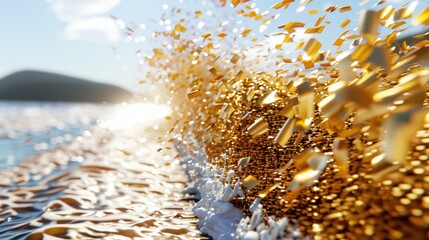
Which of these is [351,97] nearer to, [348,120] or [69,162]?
[348,120]

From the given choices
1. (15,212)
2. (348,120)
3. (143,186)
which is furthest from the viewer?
(143,186)

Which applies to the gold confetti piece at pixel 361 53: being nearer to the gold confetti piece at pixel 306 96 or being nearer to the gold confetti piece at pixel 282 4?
the gold confetti piece at pixel 306 96

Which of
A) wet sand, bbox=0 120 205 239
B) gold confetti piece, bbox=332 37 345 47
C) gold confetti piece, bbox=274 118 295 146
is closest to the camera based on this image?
gold confetti piece, bbox=274 118 295 146

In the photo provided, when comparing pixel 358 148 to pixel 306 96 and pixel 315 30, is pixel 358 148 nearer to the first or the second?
pixel 306 96

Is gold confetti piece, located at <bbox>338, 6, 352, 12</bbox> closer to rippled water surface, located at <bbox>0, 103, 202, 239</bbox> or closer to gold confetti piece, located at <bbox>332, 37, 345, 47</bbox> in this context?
gold confetti piece, located at <bbox>332, 37, 345, 47</bbox>

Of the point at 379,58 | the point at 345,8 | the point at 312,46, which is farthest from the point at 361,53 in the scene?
the point at 345,8

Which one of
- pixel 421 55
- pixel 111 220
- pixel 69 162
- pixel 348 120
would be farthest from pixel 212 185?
pixel 69 162

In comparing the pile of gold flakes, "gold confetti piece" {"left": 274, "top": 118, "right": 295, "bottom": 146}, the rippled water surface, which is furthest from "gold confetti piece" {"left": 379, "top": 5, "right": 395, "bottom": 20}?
the rippled water surface
